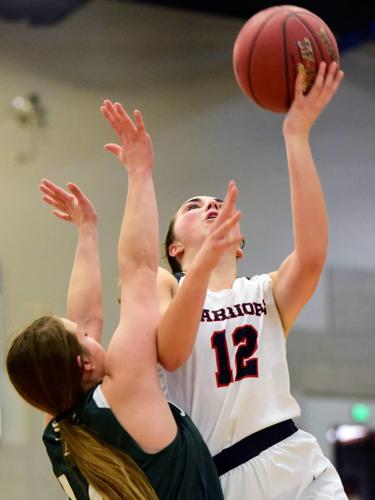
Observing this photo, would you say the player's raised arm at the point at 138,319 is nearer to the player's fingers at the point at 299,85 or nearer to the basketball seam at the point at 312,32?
the player's fingers at the point at 299,85

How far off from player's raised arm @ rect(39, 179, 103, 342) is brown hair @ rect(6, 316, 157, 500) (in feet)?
1.71

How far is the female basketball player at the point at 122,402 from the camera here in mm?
3031

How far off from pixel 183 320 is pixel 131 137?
0.71 m

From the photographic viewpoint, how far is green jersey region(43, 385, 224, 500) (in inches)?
120

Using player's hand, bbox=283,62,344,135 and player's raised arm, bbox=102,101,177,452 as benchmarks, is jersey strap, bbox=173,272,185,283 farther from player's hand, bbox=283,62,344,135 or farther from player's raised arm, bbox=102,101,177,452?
player's hand, bbox=283,62,344,135

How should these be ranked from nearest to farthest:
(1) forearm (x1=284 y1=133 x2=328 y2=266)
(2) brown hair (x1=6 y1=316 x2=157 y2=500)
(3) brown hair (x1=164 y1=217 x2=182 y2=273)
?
(2) brown hair (x1=6 y1=316 x2=157 y2=500) → (1) forearm (x1=284 y1=133 x2=328 y2=266) → (3) brown hair (x1=164 y1=217 x2=182 y2=273)

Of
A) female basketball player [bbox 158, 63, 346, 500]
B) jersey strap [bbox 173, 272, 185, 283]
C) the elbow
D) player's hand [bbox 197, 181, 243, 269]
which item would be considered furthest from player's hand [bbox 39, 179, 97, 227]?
player's hand [bbox 197, 181, 243, 269]

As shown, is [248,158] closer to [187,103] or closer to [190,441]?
[187,103]

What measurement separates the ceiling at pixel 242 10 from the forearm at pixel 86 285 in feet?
15.4

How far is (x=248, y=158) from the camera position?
29.3ft

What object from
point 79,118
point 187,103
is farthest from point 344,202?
point 79,118

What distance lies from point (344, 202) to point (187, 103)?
1838 millimetres

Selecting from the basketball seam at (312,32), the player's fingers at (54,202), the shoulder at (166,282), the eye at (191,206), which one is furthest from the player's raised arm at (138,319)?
the basketball seam at (312,32)

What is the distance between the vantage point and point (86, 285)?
375 centimetres
